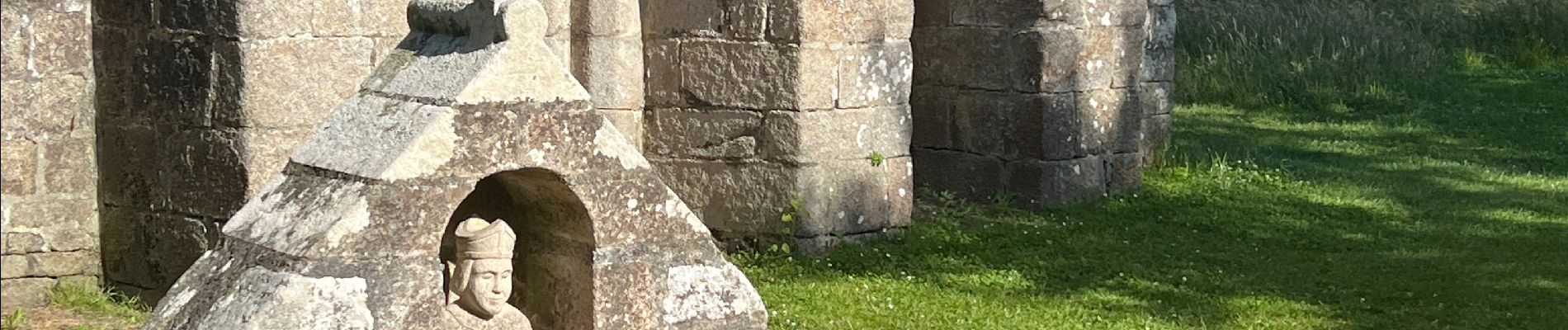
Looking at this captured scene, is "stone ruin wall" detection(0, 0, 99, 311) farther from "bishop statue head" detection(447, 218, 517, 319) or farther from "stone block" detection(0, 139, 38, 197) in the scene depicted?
"bishop statue head" detection(447, 218, 517, 319)

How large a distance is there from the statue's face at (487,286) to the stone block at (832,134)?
3.58 meters

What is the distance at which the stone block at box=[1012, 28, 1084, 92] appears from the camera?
9164 mm

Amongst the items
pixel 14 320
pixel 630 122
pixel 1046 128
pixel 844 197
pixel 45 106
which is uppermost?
pixel 45 106

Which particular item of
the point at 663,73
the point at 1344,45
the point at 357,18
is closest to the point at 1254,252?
the point at 663,73

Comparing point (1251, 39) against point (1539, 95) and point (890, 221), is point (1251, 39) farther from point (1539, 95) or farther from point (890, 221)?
point (890, 221)

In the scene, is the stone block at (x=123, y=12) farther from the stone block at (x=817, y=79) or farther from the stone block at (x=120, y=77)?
the stone block at (x=817, y=79)

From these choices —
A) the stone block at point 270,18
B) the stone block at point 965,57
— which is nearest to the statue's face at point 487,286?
the stone block at point 270,18

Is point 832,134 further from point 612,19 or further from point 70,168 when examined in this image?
point 70,168

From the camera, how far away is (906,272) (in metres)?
7.50

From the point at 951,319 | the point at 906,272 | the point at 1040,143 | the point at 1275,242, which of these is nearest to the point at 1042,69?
the point at 1040,143

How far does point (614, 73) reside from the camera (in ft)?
24.6

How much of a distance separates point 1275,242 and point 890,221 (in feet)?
5.41

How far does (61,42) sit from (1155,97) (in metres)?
5.90

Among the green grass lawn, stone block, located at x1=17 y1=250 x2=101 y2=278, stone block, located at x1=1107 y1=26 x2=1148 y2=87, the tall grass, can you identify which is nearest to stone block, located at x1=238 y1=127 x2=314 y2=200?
stone block, located at x1=17 y1=250 x2=101 y2=278
